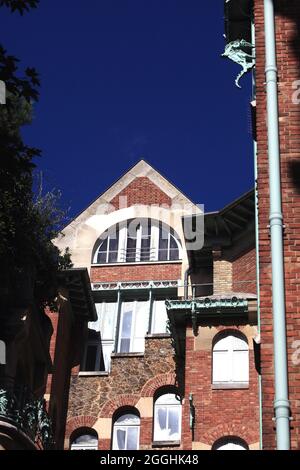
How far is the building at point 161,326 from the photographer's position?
84.1ft

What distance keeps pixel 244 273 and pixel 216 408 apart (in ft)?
15.9

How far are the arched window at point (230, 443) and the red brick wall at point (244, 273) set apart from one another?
450cm

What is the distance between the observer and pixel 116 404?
2948 centimetres

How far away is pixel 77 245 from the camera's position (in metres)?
34.4

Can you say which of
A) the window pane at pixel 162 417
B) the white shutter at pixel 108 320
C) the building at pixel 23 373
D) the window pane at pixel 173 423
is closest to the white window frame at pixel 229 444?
the window pane at pixel 173 423

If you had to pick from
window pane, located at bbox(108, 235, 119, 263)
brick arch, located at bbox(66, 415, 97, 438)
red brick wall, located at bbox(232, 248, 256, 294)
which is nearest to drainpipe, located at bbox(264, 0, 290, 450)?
red brick wall, located at bbox(232, 248, 256, 294)

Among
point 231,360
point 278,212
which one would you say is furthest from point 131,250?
point 278,212

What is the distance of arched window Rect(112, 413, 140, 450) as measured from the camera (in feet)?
94.5

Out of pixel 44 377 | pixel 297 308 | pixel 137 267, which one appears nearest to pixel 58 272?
pixel 44 377

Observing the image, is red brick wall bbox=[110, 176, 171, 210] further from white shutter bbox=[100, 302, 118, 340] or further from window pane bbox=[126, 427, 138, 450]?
window pane bbox=[126, 427, 138, 450]

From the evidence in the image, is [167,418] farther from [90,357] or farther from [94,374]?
[90,357]

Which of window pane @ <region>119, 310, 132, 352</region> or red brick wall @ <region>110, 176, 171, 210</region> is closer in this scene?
window pane @ <region>119, 310, 132, 352</region>

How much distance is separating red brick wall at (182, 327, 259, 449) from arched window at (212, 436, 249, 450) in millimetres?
168
